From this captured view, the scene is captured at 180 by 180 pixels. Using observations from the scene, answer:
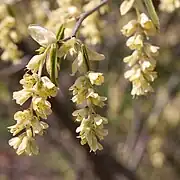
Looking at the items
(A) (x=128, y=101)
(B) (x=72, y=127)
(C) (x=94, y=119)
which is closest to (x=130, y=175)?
(B) (x=72, y=127)

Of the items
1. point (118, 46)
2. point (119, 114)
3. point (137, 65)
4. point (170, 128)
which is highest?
point (137, 65)

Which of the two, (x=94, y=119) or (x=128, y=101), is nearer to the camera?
(x=94, y=119)

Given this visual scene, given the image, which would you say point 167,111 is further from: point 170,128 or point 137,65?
point 137,65

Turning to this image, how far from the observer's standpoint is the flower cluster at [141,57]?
3.83ft

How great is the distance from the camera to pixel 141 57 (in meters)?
1.19

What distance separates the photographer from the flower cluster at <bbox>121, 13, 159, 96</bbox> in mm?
1166

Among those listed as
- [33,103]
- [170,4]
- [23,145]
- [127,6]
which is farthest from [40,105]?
[170,4]

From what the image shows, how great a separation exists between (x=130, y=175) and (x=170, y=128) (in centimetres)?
89

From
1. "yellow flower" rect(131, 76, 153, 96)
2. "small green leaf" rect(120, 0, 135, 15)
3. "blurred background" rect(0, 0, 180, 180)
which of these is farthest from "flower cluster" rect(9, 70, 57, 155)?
"blurred background" rect(0, 0, 180, 180)

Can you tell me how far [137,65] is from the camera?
120 centimetres

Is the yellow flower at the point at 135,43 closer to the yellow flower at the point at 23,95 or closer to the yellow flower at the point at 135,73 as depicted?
the yellow flower at the point at 135,73

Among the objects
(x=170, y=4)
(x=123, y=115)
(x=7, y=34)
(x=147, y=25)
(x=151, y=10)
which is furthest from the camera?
(x=123, y=115)

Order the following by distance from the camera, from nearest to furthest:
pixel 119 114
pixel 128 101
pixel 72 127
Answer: pixel 72 127
pixel 119 114
pixel 128 101

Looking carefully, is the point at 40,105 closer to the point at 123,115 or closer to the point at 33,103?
the point at 33,103
